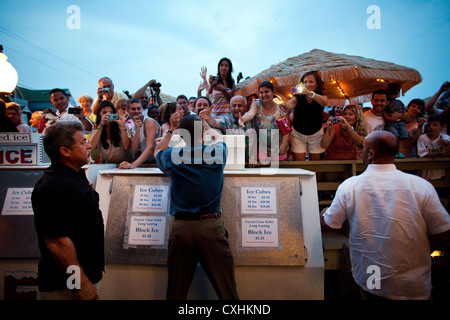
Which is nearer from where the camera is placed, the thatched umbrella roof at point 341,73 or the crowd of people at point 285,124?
the crowd of people at point 285,124

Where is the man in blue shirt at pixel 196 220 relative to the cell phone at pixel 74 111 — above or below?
below

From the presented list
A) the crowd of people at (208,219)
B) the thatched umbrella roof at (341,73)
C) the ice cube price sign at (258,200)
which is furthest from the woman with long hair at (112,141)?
the thatched umbrella roof at (341,73)

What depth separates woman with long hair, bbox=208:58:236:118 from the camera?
5020 millimetres

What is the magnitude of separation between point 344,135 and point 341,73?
70.0 inches

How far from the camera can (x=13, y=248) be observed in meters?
2.64

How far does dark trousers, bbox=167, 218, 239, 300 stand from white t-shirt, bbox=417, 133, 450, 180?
3.74 meters

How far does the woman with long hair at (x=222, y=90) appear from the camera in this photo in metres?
5.02

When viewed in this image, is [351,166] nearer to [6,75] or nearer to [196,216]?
[196,216]

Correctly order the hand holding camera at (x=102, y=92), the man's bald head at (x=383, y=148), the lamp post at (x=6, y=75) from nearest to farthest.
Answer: the man's bald head at (x=383, y=148) → the lamp post at (x=6, y=75) → the hand holding camera at (x=102, y=92)

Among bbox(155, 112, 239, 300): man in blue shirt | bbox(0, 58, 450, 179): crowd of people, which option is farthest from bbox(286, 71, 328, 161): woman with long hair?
bbox(155, 112, 239, 300): man in blue shirt

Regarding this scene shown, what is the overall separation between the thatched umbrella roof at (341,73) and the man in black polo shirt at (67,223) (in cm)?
445

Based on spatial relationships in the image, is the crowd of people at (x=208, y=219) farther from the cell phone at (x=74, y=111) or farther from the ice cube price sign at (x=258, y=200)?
the cell phone at (x=74, y=111)

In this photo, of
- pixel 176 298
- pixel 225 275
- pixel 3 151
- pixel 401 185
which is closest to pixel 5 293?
pixel 3 151
